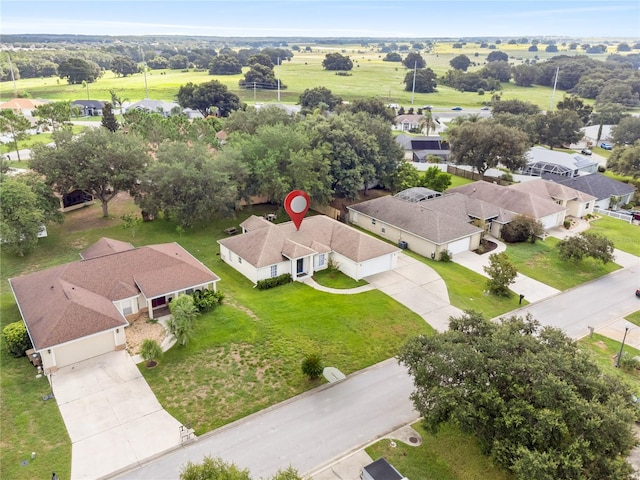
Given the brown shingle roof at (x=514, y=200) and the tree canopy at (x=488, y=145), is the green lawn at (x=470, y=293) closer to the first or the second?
the brown shingle roof at (x=514, y=200)

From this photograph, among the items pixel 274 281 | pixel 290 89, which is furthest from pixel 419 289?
pixel 290 89

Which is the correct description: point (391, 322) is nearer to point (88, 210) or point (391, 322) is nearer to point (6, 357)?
point (6, 357)

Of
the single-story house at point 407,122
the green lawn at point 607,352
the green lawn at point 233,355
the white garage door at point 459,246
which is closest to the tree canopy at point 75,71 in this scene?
the single-story house at point 407,122

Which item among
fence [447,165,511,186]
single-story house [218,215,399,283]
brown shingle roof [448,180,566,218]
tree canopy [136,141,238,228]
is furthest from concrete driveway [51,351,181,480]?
fence [447,165,511,186]

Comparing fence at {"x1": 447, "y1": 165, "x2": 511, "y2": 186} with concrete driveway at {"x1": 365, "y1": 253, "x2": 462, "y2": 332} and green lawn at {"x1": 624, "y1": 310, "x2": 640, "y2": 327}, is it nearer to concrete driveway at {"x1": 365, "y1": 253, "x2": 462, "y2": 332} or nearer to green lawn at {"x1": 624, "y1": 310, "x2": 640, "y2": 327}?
concrete driveway at {"x1": 365, "y1": 253, "x2": 462, "y2": 332}

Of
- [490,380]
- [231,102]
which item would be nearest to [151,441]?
[490,380]

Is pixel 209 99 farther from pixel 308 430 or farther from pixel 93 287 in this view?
pixel 308 430
